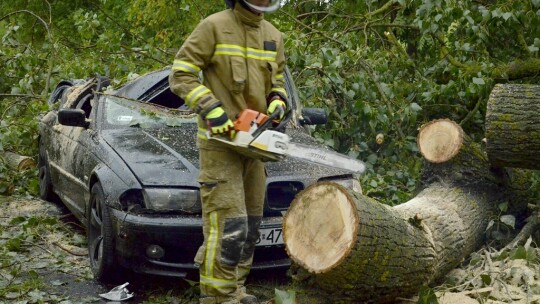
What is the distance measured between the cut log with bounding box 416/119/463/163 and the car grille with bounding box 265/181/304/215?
1111mm

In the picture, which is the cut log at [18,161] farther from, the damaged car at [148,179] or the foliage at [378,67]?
the damaged car at [148,179]

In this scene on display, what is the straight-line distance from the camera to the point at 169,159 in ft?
17.3

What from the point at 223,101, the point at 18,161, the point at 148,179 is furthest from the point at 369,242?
the point at 18,161

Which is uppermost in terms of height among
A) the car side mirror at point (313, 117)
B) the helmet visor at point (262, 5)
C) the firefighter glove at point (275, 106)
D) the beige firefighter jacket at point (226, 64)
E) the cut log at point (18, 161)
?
the helmet visor at point (262, 5)

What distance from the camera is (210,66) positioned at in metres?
4.50

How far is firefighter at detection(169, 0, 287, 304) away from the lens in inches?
171

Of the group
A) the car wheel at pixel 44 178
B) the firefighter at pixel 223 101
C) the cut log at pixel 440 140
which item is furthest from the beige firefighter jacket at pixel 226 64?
the car wheel at pixel 44 178

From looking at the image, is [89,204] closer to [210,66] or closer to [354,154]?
[210,66]

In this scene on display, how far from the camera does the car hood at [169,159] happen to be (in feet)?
16.5

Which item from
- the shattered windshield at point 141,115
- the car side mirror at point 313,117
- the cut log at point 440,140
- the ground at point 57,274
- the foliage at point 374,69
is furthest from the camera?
the foliage at point 374,69

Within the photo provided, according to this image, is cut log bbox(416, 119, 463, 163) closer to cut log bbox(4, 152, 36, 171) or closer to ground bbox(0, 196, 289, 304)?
ground bbox(0, 196, 289, 304)

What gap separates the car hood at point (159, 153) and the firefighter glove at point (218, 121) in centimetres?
82

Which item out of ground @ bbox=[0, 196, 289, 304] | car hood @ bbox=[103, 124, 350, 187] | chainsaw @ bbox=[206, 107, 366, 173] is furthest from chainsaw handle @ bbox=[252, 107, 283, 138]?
ground @ bbox=[0, 196, 289, 304]

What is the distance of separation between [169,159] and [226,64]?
3.70 feet
